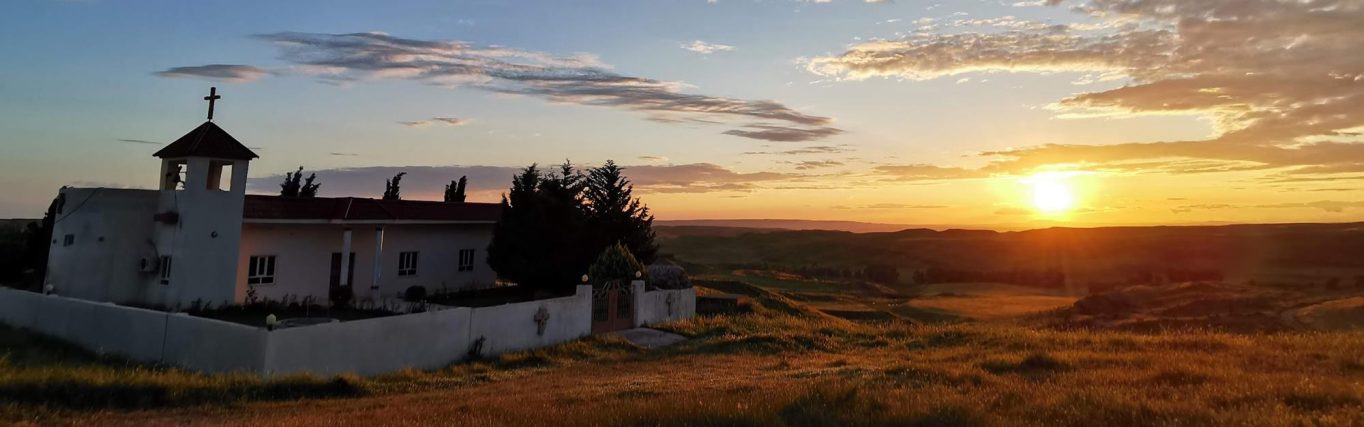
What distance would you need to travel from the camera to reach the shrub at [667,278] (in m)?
26.0

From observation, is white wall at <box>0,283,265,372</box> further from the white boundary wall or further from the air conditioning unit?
the air conditioning unit

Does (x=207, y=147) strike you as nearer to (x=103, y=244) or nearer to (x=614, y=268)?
(x=103, y=244)

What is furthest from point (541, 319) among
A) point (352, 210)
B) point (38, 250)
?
point (38, 250)

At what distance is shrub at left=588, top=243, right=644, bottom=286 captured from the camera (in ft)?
76.2

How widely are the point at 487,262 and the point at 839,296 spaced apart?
75.3ft

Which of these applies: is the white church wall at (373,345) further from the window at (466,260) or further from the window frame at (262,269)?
the window at (466,260)

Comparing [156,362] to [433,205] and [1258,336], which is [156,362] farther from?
[1258,336]

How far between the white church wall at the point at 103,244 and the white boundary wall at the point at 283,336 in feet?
7.02

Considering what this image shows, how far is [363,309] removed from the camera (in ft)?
78.1

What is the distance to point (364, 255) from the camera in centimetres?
2559

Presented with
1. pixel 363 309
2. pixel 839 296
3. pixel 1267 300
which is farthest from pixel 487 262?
pixel 1267 300

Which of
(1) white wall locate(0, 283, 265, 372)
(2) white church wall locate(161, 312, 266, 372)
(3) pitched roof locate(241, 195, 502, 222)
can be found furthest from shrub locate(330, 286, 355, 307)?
(2) white church wall locate(161, 312, 266, 372)

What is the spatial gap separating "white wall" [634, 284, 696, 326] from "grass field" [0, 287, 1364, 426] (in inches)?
181

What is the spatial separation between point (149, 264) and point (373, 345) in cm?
1051
